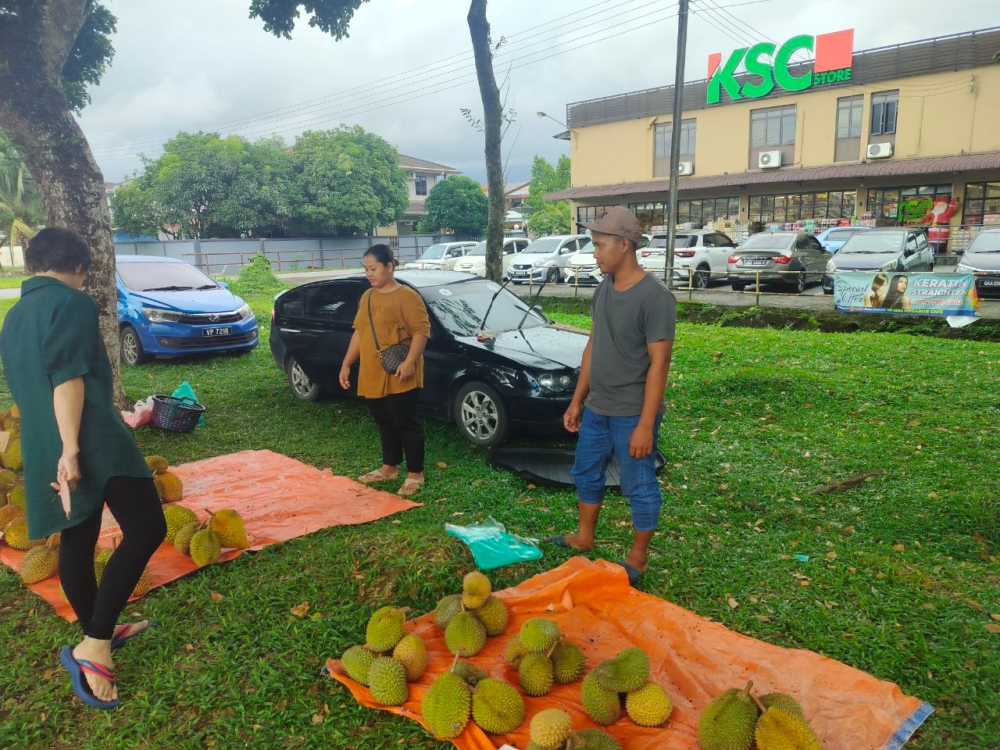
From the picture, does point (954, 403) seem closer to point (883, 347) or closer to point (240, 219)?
point (883, 347)

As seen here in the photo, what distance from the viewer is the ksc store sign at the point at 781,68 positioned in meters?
26.2

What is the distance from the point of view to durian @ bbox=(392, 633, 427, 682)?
2.63 m

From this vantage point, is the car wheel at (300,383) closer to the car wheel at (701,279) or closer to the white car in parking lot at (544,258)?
the white car in parking lot at (544,258)

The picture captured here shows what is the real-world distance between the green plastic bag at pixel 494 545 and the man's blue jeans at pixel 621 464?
1.49 feet

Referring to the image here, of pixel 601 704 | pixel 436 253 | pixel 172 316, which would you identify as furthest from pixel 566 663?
pixel 436 253

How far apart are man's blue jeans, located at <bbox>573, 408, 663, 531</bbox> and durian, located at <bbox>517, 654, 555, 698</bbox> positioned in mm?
1114

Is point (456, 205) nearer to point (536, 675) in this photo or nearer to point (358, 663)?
point (358, 663)

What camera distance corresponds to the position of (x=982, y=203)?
24.9 meters

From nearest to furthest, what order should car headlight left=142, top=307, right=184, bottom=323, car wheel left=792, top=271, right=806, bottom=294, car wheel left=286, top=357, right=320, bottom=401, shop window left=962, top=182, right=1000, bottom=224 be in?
car wheel left=286, top=357, right=320, bottom=401 → car headlight left=142, top=307, right=184, bottom=323 → car wheel left=792, top=271, right=806, bottom=294 → shop window left=962, top=182, right=1000, bottom=224

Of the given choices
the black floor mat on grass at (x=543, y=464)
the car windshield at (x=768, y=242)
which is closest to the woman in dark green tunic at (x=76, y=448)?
the black floor mat on grass at (x=543, y=464)

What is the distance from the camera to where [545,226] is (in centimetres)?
4356

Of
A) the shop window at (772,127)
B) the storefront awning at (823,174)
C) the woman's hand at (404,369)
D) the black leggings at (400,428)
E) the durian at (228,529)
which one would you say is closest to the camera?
the durian at (228,529)

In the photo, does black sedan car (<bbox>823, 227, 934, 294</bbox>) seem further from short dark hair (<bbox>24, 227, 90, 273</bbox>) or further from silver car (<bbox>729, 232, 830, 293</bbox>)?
short dark hair (<bbox>24, 227, 90, 273</bbox>)

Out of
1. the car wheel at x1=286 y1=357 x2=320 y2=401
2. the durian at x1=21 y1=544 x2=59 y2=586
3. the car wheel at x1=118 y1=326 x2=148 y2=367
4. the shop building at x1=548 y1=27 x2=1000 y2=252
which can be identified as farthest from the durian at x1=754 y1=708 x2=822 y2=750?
the shop building at x1=548 y1=27 x2=1000 y2=252
